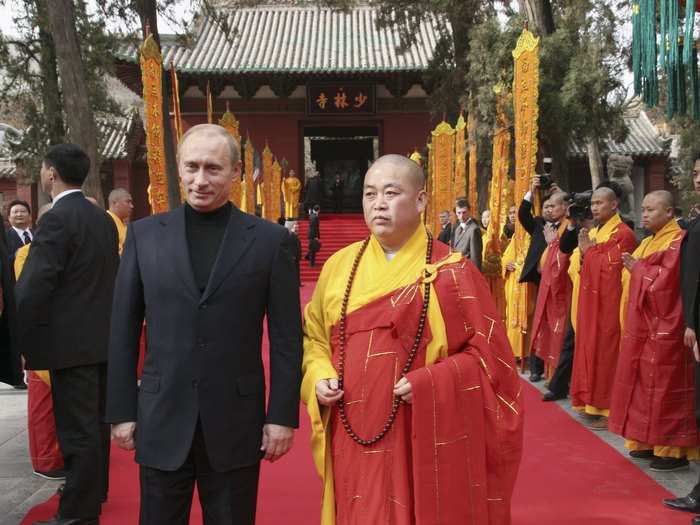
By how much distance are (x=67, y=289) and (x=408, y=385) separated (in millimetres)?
1625

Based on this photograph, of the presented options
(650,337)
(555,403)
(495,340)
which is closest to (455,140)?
(555,403)

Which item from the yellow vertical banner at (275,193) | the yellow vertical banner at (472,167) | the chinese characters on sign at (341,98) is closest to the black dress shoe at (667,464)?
the yellow vertical banner at (472,167)

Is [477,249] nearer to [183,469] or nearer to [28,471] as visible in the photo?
[28,471]

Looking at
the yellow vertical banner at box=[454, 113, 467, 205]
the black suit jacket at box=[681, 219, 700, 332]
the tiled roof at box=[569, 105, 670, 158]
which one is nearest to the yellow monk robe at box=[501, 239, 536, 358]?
the black suit jacket at box=[681, 219, 700, 332]

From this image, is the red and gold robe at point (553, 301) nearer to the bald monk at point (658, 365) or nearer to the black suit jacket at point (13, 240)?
the bald monk at point (658, 365)

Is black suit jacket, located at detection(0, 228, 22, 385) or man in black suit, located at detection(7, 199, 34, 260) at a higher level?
man in black suit, located at detection(7, 199, 34, 260)

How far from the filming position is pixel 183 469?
82.4 inches

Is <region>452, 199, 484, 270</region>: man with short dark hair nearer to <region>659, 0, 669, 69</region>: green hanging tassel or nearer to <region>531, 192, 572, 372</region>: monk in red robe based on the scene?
<region>531, 192, 572, 372</region>: monk in red robe

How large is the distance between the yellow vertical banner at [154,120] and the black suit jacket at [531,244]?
300cm

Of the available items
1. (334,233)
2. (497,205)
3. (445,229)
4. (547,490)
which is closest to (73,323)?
(547,490)

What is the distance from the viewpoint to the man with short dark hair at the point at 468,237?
7.41m

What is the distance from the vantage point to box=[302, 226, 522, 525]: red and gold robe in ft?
7.47

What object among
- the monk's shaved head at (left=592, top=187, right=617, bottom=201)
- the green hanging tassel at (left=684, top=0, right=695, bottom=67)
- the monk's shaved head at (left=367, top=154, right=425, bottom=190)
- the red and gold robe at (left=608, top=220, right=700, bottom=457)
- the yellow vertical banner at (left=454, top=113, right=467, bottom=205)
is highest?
the green hanging tassel at (left=684, top=0, right=695, bottom=67)

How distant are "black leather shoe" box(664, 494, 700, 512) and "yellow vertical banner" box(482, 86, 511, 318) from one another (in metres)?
3.84
